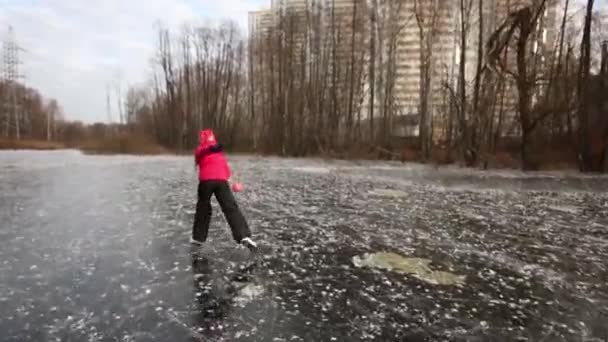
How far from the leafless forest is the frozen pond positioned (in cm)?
1943

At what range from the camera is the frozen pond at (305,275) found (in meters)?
4.20

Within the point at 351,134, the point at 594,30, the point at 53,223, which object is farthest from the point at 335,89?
the point at 53,223

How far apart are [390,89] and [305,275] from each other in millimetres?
36936

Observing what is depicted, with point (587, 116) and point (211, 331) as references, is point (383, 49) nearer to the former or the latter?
point (587, 116)

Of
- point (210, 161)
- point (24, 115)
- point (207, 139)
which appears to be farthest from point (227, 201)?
point (24, 115)

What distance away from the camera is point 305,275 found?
5.75 metres

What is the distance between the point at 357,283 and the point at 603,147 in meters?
28.5

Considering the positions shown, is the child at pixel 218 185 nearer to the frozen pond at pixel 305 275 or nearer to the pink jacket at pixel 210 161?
the pink jacket at pixel 210 161

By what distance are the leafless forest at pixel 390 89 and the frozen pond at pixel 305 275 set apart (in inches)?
765

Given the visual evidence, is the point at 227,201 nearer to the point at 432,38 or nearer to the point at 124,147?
the point at 432,38

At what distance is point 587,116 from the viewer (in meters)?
27.7

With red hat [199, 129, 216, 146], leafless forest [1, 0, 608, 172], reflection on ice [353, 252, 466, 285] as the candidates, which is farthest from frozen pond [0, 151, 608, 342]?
leafless forest [1, 0, 608, 172]

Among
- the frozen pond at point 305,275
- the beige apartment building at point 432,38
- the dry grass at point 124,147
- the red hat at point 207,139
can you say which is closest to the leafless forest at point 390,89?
the beige apartment building at point 432,38

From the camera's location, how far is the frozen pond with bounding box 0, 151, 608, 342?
420 cm
